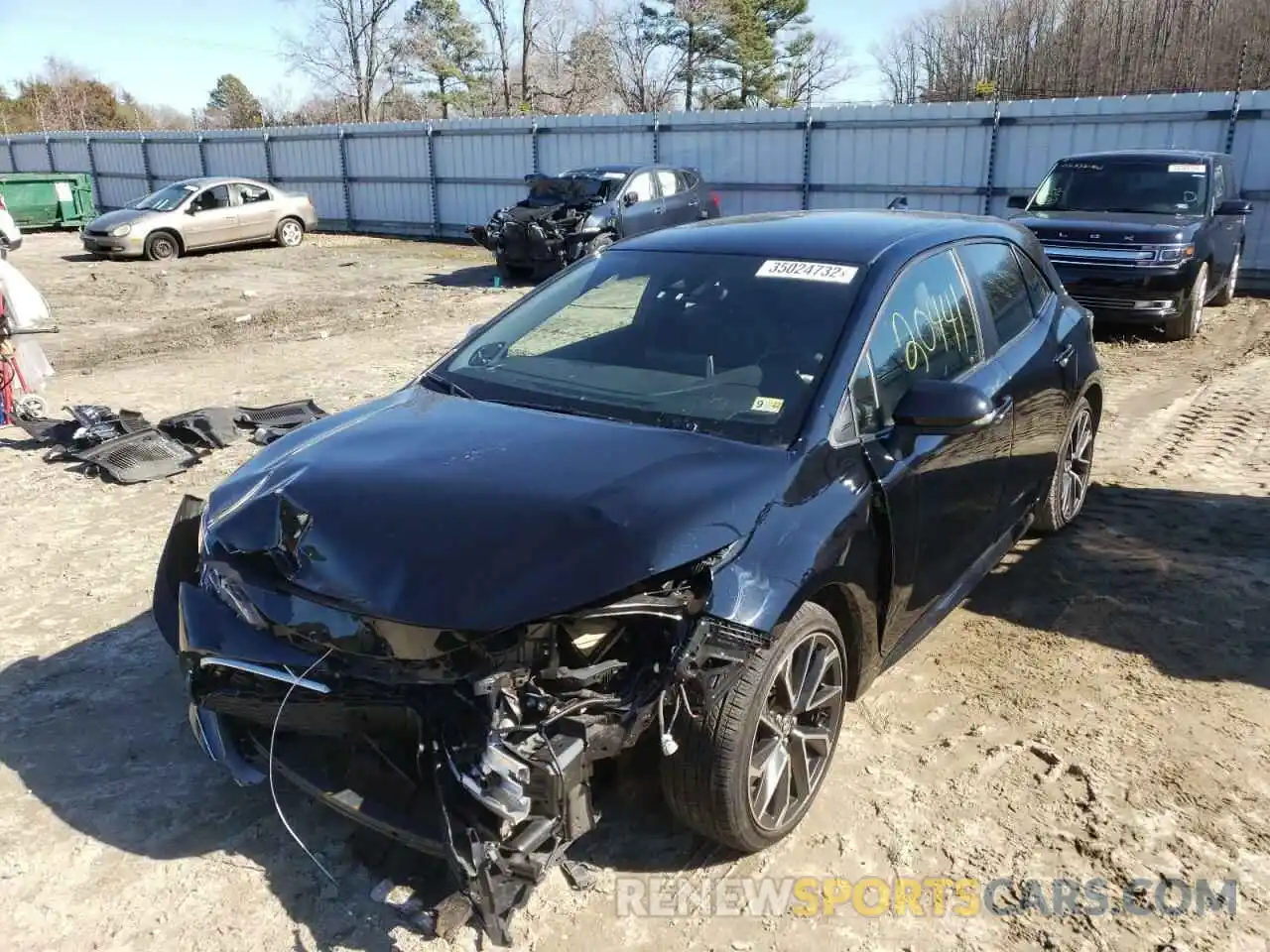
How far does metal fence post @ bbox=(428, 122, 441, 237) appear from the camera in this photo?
2217 cm

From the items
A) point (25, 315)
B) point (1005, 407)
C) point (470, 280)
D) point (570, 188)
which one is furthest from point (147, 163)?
point (1005, 407)

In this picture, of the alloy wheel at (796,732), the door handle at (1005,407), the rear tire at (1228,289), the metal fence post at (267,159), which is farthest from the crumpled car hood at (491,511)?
the metal fence post at (267,159)

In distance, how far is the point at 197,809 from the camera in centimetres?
306

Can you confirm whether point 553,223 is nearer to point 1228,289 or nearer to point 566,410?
point 1228,289

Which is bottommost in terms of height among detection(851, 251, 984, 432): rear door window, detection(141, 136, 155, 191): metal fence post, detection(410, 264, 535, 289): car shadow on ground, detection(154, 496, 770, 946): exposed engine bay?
detection(410, 264, 535, 289): car shadow on ground

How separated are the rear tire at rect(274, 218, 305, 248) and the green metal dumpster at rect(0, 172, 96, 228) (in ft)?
26.0

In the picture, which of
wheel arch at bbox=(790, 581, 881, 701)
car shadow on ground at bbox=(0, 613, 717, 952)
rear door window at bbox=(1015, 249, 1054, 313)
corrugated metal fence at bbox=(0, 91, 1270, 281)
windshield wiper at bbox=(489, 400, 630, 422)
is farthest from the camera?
corrugated metal fence at bbox=(0, 91, 1270, 281)

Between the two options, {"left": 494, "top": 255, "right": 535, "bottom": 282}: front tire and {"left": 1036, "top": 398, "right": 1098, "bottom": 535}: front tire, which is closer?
{"left": 1036, "top": 398, "right": 1098, "bottom": 535}: front tire

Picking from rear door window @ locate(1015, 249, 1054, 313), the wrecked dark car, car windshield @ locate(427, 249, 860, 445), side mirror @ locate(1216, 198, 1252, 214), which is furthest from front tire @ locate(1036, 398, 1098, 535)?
the wrecked dark car

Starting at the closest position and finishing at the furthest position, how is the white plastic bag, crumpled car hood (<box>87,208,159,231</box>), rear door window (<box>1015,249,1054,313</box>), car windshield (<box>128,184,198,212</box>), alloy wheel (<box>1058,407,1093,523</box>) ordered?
rear door window (<box>1015,249,1054,313</box>), alloy wheel (<box>1058,407,1093,523</box>), the white plastic bag, crumpled car hood (<box>87,208,159,231</box>), car windshield (<box>128,184,198,212</box>)

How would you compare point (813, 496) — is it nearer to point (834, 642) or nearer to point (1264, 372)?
point (834, 642)

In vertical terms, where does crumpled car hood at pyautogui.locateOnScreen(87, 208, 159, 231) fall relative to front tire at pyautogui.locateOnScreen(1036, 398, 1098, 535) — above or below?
above

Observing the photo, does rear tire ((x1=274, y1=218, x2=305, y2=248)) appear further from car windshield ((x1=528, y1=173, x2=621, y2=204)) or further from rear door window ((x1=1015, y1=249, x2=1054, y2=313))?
rear door window ((x1=1015, y1=249, x2=1054, y2=313))

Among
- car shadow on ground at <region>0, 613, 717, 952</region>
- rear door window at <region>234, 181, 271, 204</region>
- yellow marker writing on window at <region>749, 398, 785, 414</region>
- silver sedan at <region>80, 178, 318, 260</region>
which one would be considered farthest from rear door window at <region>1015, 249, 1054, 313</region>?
rear door window at <region>234, 181, 271, 204</region>
